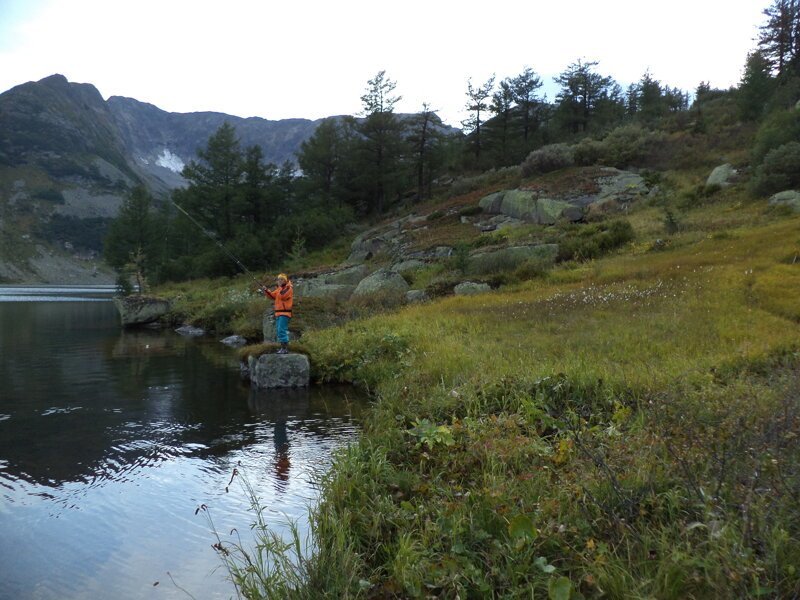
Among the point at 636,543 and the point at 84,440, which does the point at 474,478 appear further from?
the point at 84,440

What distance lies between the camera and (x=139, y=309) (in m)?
32.8

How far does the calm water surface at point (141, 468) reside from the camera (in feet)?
18.2

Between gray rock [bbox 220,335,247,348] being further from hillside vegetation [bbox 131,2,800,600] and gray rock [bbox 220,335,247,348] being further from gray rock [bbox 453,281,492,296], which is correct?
gray rock [bbox 453,281,492,296]

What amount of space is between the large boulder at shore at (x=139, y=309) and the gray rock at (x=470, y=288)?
20.5 meters

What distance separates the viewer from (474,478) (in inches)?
242

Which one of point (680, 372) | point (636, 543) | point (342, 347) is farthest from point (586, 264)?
point (636, 543)

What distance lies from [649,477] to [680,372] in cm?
452

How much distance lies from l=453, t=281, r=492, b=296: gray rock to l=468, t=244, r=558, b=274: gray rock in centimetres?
250

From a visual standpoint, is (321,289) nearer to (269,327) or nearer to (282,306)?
(269,327)

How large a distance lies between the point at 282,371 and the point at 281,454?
230 inches

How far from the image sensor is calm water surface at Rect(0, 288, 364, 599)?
5.55 metres

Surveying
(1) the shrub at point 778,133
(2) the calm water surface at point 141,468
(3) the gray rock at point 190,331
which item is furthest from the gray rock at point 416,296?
(1) the shrub at point 778,133

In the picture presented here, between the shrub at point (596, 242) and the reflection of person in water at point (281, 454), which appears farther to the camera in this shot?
the shrub at point (596, 242)

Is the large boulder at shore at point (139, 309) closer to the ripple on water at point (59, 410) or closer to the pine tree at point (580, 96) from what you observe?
the ripple on water at point (59, 410)
